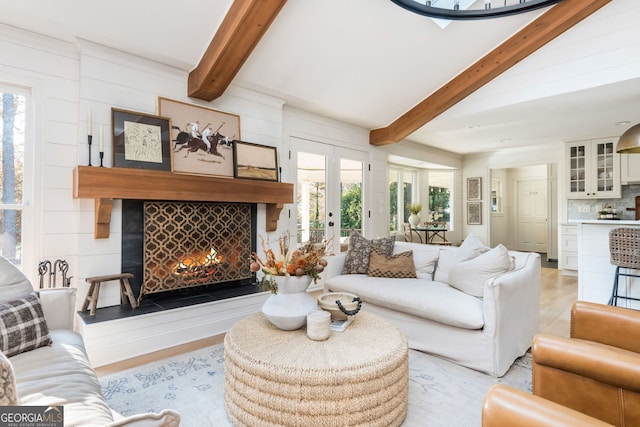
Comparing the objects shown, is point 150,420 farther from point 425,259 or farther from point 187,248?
point 425,259

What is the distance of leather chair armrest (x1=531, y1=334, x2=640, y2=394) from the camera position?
1206 mm

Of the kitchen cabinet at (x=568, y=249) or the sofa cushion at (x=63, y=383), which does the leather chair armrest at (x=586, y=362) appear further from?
the kitchen cabinet at (x=568, y=249)

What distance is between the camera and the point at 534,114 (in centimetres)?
435

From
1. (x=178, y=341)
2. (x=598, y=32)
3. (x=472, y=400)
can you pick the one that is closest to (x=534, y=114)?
(x=598, y=32)

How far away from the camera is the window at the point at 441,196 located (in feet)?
25.8

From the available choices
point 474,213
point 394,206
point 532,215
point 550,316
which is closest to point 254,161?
point 550,316

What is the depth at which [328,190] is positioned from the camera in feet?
16.2

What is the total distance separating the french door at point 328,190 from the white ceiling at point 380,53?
601 mm

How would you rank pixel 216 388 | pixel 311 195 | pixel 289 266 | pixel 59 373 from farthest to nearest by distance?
pixel 311 195, pixel 216 388, pixel 289 266, pixel 59 373

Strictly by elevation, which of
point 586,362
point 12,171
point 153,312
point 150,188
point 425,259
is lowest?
point 153,312

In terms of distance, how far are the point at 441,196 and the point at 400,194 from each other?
1.47 m

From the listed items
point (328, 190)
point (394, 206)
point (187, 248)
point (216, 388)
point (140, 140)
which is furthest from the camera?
point (394, 206)

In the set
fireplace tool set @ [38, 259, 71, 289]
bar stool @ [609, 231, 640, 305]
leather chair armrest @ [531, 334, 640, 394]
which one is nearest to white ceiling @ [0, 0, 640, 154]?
bar stool @ [609, 231, 640, 305]

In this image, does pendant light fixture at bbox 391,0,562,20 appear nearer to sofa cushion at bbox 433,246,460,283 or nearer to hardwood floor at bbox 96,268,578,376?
sofa cushion at bbox 433,246,460,283
